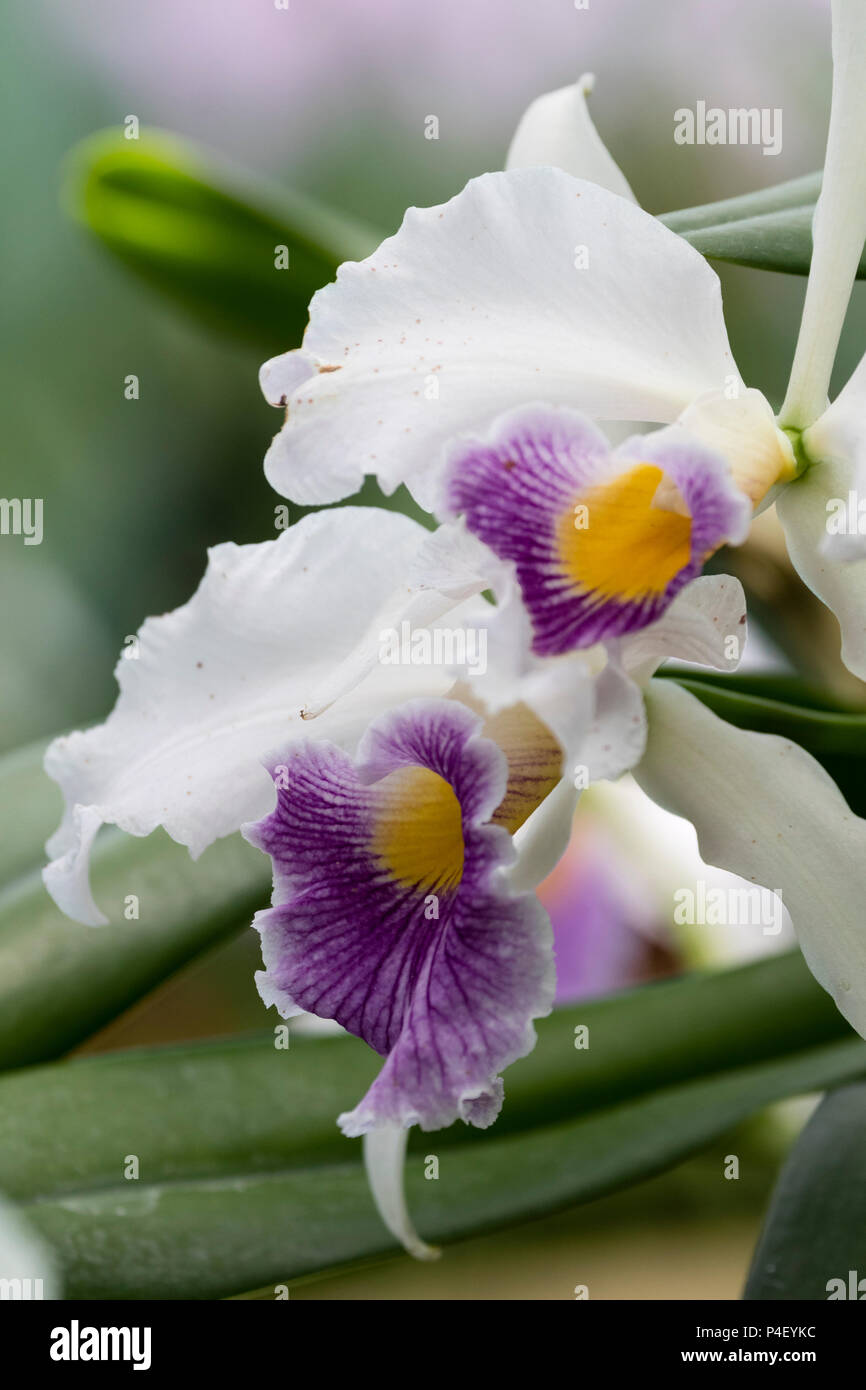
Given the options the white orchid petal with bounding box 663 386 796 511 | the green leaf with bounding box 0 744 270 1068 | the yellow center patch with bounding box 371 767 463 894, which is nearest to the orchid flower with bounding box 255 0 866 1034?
the white orchid petal with bounding box 663 386 796 511

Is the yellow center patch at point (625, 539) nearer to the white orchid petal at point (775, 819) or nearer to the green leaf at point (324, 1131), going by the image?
the white orchid petal at point (775, 819)

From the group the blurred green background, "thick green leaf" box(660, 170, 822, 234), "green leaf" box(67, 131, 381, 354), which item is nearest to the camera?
"thick green leaf" box(660, 170, 822, 234)

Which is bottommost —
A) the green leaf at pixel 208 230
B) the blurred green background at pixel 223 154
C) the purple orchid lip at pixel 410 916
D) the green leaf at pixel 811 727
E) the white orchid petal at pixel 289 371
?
the purple orchid lip at pixel 410 916

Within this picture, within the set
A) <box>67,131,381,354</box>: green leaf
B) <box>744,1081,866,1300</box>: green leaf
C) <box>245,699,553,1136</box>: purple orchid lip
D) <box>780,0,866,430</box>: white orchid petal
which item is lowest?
<box>744,1081,866,1300</box>: green leaf

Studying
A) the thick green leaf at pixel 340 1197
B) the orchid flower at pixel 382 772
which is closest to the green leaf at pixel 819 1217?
the thick green leaf at pixel 340 1197

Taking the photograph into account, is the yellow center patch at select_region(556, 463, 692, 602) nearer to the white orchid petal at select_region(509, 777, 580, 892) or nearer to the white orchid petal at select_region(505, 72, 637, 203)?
the white orchid petal at select_region(509, 777, 580, 892)

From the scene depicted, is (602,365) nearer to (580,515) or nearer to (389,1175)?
(580,515)

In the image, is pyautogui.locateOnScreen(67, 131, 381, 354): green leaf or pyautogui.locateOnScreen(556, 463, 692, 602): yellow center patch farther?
pyautogui.locateOnScreen(67, 131, 381, 354): green leaf
